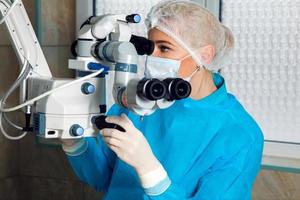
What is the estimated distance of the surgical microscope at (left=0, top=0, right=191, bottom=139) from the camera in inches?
41.8

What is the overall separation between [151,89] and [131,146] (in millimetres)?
174

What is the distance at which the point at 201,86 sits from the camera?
1.43 meters

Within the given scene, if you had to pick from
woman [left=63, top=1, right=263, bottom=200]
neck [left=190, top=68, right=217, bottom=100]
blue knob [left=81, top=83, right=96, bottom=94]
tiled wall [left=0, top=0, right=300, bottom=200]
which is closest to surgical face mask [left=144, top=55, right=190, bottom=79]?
woman [left=63, top=1, right=263, bottom=200]

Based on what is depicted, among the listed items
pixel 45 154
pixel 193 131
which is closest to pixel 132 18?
pixel 193 131

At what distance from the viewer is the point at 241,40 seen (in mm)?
1848

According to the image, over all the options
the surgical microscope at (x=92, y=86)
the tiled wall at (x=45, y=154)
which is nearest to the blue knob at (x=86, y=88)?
the surgical microscope at (x=92, y=86)

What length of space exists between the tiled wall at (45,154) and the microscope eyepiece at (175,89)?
1202 millimetres

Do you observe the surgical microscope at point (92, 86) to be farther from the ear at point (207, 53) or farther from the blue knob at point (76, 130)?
the ear at point (207, 53)

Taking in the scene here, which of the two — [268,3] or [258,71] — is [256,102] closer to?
[258,71]

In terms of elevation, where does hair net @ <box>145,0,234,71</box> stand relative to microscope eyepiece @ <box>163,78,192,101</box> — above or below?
above

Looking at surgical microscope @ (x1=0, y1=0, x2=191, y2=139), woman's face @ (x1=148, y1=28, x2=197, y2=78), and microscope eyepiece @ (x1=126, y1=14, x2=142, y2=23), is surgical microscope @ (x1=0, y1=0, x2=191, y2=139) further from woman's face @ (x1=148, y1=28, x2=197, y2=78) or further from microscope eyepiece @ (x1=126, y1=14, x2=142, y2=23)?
woman's face @ (x1=148, y1=28, x2=197, y2=78)

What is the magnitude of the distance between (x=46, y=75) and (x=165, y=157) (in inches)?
15.7

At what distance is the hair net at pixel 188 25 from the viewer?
136cm

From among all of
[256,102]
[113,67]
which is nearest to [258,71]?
[256,102]
